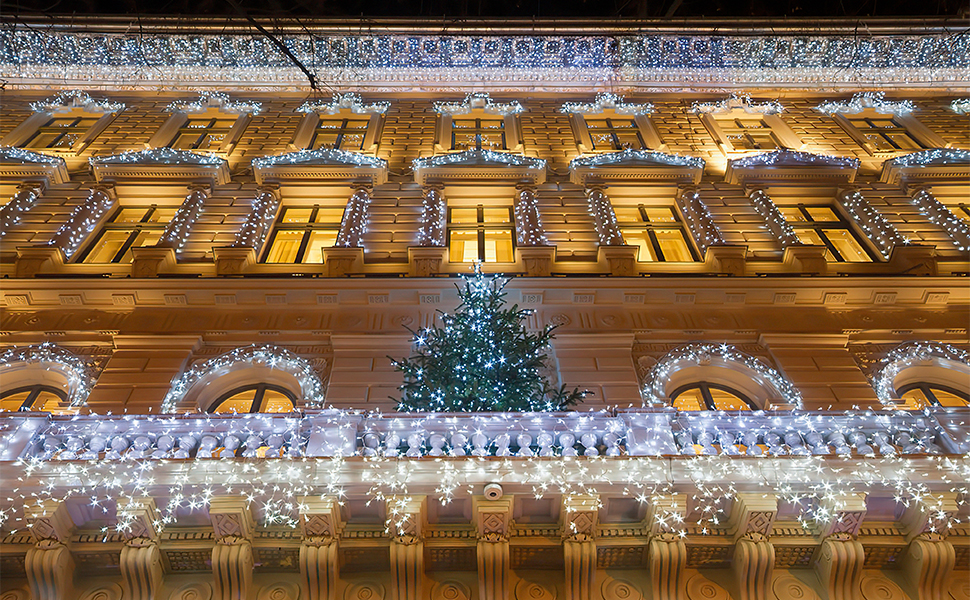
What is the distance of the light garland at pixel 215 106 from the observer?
22375 millimetres

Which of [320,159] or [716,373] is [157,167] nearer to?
[320,159]

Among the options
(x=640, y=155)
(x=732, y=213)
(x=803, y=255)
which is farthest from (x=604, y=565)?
(x=640, y=155)

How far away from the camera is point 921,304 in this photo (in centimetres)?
1422

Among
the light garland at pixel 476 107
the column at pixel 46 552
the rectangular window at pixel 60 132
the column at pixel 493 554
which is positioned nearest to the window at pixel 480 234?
the light garland at pixel 476 107

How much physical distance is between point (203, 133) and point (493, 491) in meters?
18.0

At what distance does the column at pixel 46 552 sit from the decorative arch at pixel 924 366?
12.9 metres

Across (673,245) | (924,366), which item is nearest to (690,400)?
(924,366)

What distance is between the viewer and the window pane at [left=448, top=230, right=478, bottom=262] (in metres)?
16.4

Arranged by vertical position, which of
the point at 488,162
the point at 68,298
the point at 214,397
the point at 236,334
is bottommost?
the point at 214,397

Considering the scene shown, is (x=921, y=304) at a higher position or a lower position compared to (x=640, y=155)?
lower

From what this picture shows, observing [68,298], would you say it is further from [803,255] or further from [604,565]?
[803,255]

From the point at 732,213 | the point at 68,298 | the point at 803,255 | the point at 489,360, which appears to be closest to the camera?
the point at 489,360

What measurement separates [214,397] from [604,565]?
7.91 metres

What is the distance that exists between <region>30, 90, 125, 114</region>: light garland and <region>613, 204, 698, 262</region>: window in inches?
654
